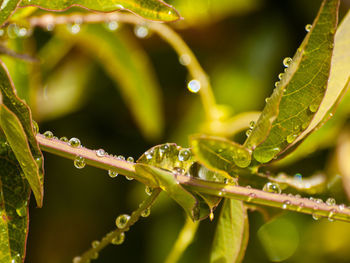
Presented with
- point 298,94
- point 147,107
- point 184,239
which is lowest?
point 184,239

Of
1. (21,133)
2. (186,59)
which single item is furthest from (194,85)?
→ (21,133)

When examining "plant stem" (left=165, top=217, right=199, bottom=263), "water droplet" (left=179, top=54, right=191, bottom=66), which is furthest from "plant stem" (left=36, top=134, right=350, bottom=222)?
"water droplet" (left=179, top=54, right=191, bottom=66)

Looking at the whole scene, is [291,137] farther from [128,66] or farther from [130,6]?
[128,66]

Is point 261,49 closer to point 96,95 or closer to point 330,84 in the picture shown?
point 96,95

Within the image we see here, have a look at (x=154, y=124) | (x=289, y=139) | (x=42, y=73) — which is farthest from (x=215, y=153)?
(x=42, y=73)

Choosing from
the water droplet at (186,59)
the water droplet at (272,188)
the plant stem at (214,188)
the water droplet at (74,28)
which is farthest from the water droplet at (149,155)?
the water droplet at (186,59)

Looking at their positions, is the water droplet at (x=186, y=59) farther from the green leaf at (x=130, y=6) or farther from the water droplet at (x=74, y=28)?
the green leaf at (x=130, y=6)
